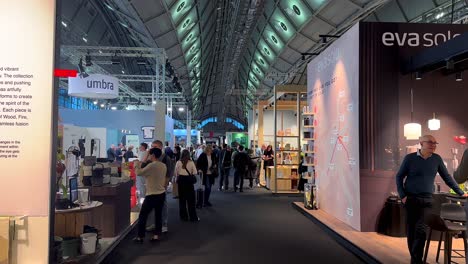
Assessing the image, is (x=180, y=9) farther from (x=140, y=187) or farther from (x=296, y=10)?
(x=140, y=187)

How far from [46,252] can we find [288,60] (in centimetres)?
1409

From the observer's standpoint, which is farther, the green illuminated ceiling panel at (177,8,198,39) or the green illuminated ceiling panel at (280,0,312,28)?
the green illuminated ceiling panel at (177,8,198,39)

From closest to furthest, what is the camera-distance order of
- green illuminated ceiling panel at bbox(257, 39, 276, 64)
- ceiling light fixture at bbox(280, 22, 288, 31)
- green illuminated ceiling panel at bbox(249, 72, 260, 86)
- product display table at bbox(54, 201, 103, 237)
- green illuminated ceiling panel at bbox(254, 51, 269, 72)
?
product display table at bbox(54, 201, 103, 237), ceiling light fixture at bbox(280, 22, 288, 31), green illuminated ceiling panel at bbox(257, 39, 276, 64), green illuminated ceiling panel at bbox(254, 51, 269, 72), green illuminated ceiling panel at bbox(249, 72, 260, 86)

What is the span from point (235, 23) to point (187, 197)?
21.4 feet

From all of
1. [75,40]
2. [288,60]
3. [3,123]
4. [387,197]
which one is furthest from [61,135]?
[288,60]

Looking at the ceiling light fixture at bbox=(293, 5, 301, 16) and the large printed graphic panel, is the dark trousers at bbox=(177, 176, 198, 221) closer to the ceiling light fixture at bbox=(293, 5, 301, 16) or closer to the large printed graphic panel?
the large printed graphic panel

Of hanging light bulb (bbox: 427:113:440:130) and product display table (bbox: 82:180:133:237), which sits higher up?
hanging light bulb (bbox: 427:113:440:130)

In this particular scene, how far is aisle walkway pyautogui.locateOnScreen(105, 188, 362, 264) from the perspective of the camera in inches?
197

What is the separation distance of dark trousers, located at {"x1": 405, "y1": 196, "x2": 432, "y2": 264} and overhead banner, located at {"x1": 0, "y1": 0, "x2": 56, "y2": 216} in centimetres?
352

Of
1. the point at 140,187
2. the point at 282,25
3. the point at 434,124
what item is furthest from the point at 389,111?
the point at 282,25

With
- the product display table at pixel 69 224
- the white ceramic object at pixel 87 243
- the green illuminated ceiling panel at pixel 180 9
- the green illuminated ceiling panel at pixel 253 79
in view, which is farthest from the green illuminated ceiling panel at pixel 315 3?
the green illuminated ceiling panel at pixel 253 79

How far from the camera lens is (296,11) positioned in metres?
11.6

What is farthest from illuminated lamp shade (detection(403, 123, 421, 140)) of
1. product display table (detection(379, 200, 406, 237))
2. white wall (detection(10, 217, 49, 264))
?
white wall (detection(10, 217, 49, 264))

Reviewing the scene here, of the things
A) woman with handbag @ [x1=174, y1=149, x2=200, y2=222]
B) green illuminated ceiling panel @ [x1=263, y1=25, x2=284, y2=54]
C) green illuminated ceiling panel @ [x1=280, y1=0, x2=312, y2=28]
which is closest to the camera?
woman with handbag @ [x1=174, y1=149, x2=200, y2=222]
